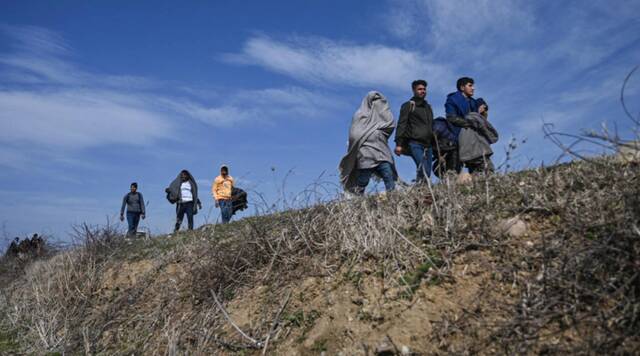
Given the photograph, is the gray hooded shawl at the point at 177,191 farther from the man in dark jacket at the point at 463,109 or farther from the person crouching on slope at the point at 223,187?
the man in dark jacket at the point at 463,109

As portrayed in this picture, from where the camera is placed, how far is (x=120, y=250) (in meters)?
8.03

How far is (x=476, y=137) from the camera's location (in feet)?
20.4

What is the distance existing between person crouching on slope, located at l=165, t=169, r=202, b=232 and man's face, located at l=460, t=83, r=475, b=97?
275 inches

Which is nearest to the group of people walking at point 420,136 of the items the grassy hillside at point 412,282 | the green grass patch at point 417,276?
the grassy hillside at point 412,282

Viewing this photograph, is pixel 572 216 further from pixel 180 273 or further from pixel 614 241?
pixel 180 273

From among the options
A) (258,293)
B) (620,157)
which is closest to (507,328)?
(620,157)

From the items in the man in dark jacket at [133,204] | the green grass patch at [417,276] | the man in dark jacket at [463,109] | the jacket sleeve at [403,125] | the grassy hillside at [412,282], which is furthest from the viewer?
the man in dark jacket at [133,204]

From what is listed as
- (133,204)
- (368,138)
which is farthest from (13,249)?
(368,138)

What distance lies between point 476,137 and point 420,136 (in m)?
0.66

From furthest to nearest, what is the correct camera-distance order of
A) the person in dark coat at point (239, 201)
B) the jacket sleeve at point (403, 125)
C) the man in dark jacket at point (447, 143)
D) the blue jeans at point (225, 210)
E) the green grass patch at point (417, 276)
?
the person in dark coat at point (239, 201) → the blue jeans at point (225, 210) → the jacket sleeve at point (403, 125) → the man in dark jacket at point (447, 143) → the green grass patch at point (417, 276)

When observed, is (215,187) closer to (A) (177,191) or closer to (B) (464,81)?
(A) (177,191)

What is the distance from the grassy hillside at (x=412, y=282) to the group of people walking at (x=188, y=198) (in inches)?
181

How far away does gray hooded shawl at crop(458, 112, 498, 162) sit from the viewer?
6120mm

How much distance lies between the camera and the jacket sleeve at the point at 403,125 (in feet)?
21.3
